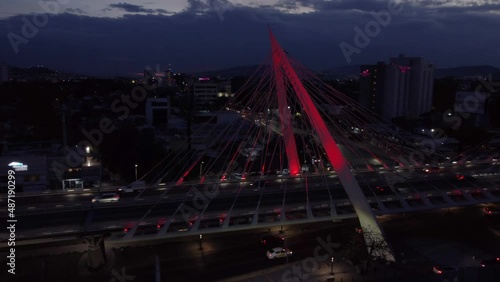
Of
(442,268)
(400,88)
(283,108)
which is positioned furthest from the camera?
(400,88)

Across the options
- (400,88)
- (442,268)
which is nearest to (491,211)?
(442,268)

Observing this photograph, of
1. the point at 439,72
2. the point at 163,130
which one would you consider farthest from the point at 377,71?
the point at 439,72

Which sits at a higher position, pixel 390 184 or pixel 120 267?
pixel 390 184

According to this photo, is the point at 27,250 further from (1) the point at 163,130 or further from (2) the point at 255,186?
(1) the point at 163,130

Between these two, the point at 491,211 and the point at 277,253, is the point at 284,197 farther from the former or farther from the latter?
the point at 491,211

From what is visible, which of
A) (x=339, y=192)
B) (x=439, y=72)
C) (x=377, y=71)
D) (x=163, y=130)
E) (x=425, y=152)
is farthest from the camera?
(x=439, y=72)

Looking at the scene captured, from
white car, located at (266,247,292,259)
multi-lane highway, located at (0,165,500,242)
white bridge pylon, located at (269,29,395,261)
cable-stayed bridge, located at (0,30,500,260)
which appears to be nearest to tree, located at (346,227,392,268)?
white bridge pylon, located at (269,29,395,261)
